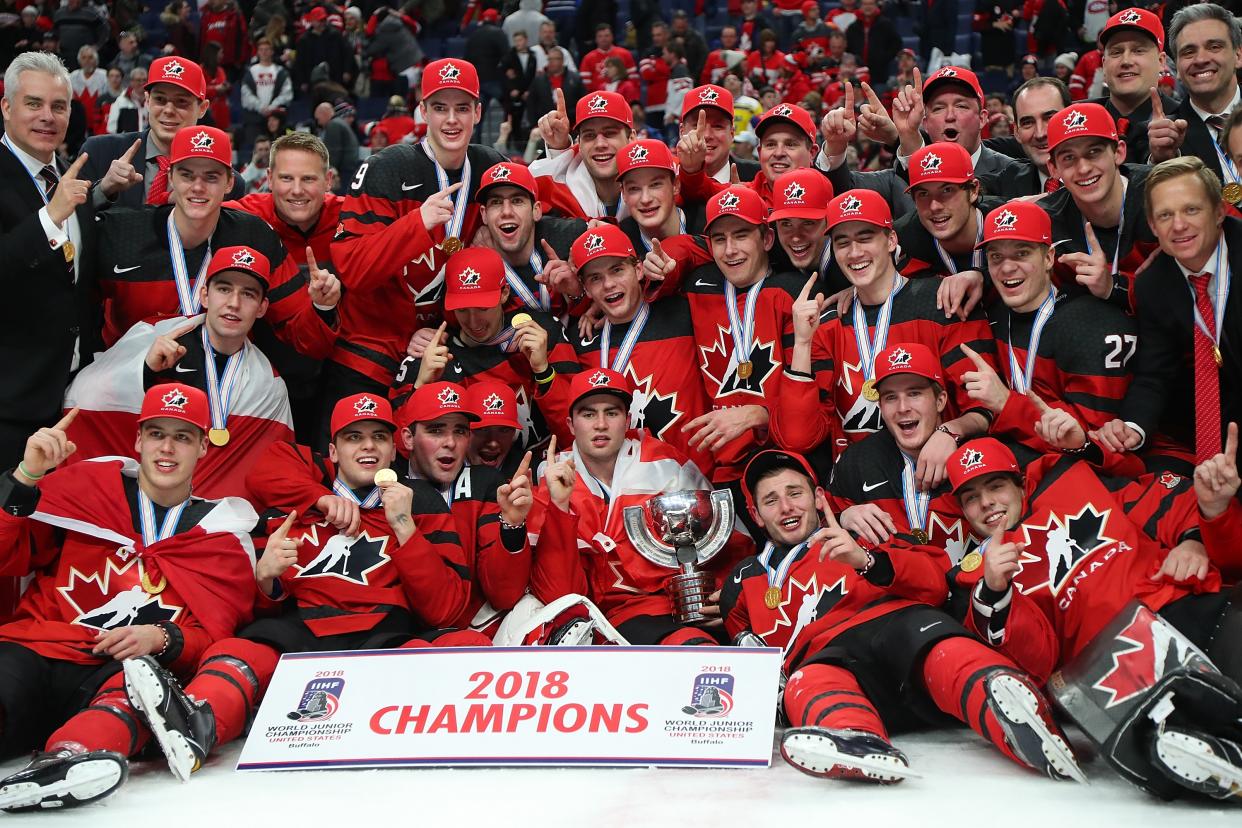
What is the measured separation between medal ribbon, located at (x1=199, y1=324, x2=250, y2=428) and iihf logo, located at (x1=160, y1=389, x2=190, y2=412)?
517mm

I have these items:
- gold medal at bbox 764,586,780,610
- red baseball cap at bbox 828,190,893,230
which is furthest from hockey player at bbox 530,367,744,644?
red baseball cap at bbox 828,190,893,230

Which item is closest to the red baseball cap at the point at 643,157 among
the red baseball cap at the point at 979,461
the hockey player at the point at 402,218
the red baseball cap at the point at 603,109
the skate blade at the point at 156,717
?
the red baseball cap at the point at 603,109

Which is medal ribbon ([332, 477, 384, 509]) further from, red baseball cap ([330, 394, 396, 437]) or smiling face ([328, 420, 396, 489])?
red baseball cap ([330, 394, 396, 437])

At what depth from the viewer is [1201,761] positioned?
3.43 m

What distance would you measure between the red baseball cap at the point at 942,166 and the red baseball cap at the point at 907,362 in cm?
88

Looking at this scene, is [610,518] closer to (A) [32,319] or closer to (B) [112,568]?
(B) [112,568]

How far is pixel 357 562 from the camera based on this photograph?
491 cm

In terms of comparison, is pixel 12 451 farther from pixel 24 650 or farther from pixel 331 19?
pixel 331 19

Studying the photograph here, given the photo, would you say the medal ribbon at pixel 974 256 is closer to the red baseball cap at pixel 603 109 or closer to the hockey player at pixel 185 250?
the red baseball cap at pixel 603 109

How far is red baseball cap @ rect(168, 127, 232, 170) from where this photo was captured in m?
5.58

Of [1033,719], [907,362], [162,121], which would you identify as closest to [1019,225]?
[907,362]

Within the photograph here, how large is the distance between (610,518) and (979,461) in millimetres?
1494

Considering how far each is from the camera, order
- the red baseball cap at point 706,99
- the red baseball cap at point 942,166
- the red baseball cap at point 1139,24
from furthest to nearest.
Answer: the red baseball cap at point 706,99 → the red baseball cap at point 1139,24 → the red baseball cap at point 942,166

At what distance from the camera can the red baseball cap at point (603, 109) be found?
650 centimetres
